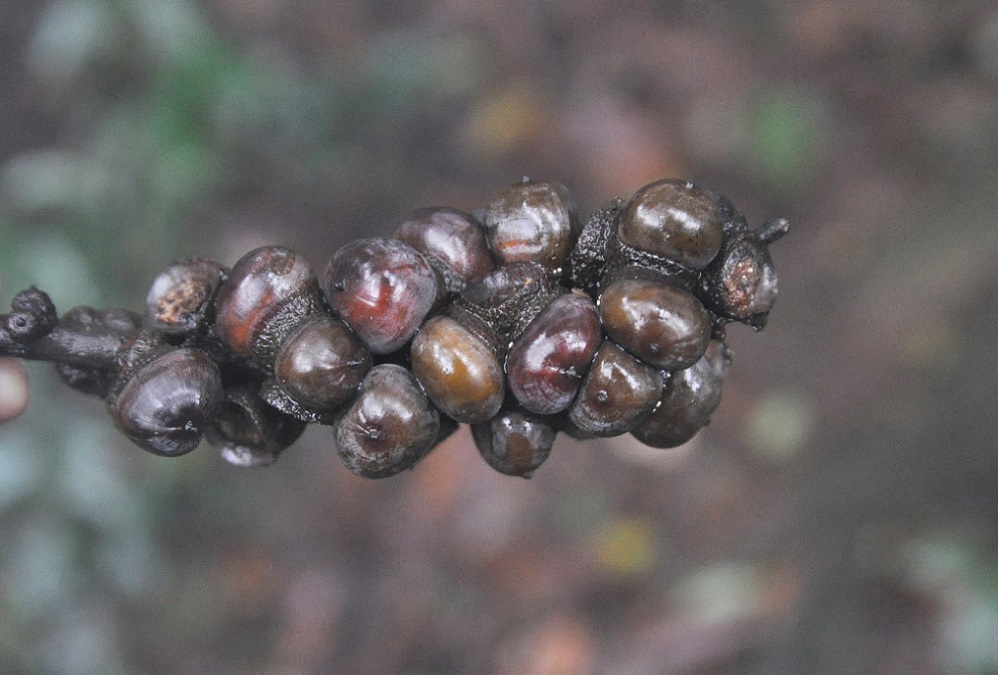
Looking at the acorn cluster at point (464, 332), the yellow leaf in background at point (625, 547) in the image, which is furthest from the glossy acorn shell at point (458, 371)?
the yellow leaf in background at point (625, 547)

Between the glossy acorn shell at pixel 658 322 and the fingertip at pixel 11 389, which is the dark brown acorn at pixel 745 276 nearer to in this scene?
the glossy acorn shell at pixel 658 322

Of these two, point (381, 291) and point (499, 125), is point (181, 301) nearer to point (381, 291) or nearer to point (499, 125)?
point (381, 291)

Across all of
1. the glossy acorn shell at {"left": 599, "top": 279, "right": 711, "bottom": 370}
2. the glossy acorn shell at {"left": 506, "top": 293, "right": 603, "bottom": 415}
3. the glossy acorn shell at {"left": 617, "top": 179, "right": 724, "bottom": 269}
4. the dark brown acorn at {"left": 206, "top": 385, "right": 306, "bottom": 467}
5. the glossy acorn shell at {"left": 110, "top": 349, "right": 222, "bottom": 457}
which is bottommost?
the glossy acorn shell at {"left": 110, "top": 349, "right": 222, "bottom": 457}

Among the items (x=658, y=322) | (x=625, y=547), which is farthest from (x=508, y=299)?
(x=625, y=547)

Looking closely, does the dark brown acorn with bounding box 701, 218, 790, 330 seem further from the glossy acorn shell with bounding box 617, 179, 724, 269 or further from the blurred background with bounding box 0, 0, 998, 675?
the blurred background with bounding box 0, 0, 998, 675

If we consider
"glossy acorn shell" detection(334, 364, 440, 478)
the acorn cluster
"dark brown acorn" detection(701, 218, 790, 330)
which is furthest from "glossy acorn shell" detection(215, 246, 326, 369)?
"dark brown acorn" detection(701, 218, 790, 330)

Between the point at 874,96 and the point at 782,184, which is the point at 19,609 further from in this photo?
the point at 874,96

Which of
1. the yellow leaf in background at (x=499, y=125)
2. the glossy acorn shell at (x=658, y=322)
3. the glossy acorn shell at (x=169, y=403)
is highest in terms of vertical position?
the yellow leaf in background at (x=499, y=125)

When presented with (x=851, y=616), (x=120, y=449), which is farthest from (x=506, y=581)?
(x=120, y=449)
